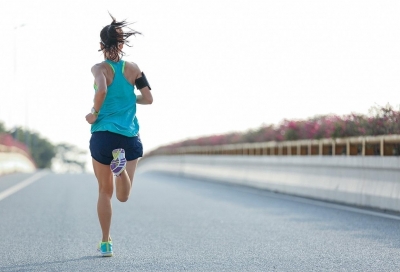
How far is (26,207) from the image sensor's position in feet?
51.8

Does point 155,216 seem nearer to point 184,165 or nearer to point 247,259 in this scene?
point 247,259

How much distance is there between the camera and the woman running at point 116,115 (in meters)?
8.41

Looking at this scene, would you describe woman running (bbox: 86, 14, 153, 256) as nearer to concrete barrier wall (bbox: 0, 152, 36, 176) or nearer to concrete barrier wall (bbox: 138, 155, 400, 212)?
concrete barrier wall (bbox: 138, 155, 400, 212)

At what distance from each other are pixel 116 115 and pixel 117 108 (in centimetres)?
7

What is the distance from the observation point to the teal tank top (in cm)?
847

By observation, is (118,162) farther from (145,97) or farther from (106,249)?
(106,249)

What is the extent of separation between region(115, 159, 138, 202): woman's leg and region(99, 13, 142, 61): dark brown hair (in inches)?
39.8

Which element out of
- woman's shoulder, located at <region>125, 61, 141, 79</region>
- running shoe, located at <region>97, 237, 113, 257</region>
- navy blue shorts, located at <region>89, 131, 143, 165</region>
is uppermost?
woman's shoulder, located at <region>125, 61, 141, 79</region>

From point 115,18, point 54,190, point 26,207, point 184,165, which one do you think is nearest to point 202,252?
point 115,18

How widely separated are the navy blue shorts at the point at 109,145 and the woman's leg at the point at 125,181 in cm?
8

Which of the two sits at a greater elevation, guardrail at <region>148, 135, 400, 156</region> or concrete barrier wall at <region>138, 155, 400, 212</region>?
guardrail at <region>148, 135, 400, 156</region>

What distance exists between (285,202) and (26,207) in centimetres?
482

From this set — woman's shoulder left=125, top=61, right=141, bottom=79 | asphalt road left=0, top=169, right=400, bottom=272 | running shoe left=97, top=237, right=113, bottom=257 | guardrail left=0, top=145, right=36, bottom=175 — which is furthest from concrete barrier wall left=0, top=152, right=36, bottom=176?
woman's shoulder left=125, top=61, right=141, bottom=79

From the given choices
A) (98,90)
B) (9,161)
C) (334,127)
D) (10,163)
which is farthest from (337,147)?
(10,163)
